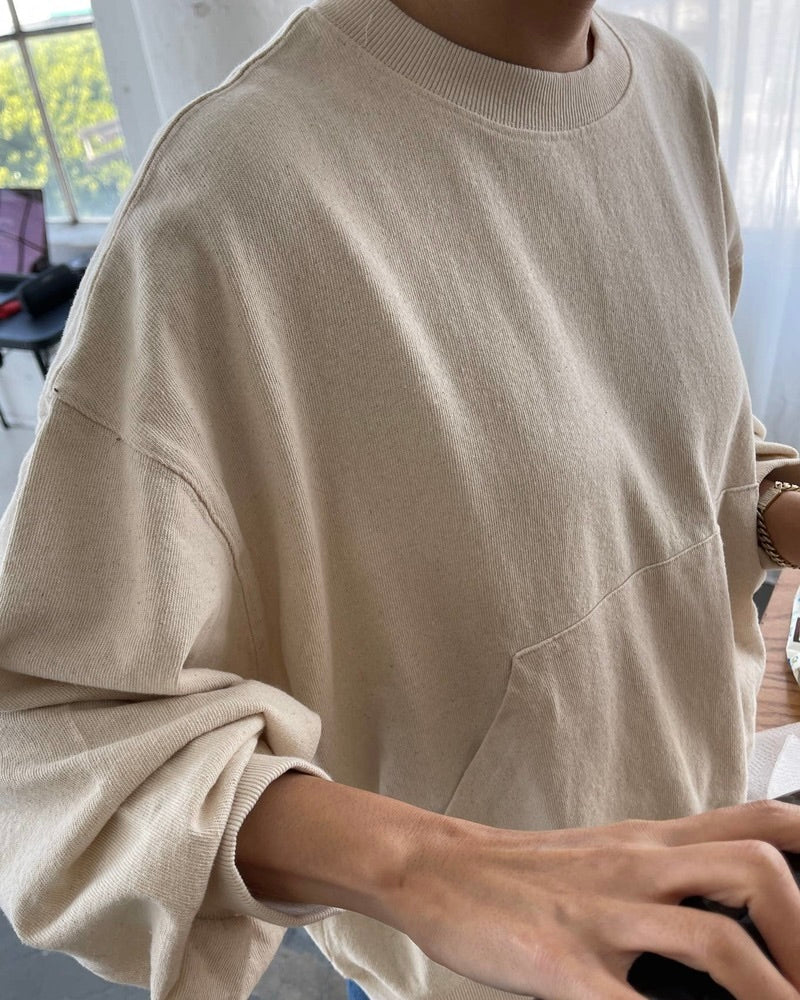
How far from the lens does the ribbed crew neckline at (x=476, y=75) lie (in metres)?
0.42

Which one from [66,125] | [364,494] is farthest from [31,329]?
[364,494]

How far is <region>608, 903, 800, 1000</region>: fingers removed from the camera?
0.27 m

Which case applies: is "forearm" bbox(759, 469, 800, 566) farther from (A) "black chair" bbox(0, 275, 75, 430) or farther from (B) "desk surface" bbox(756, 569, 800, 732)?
(A) "black chair" bbox(0, 275, 75, 430)

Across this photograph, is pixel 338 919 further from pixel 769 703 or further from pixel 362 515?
pixel 769 703


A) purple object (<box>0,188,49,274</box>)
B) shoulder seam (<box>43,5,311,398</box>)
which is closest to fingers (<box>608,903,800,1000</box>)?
shoulder seam (<box>43,5,311,398</box>)

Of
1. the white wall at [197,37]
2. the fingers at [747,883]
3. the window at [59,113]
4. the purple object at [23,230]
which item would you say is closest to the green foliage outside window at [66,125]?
the window at [59,113]

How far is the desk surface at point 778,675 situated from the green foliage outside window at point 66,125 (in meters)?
2.17

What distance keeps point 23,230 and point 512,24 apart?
248 cm

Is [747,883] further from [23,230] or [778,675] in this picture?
[23,230]

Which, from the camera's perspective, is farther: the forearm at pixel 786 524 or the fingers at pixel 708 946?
the forearm at pixel 786 524

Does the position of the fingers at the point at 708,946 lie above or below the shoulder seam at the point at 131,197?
below

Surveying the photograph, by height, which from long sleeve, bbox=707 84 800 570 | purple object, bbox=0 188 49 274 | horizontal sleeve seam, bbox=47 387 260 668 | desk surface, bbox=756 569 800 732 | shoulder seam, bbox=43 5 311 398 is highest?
shoulder seam, bbox=43 5 311 398

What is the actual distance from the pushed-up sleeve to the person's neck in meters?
0.29

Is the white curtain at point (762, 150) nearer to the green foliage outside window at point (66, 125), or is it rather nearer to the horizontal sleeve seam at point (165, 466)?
the horizontal sleeve seam at point (165, 466)
